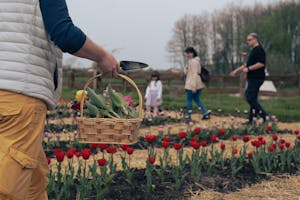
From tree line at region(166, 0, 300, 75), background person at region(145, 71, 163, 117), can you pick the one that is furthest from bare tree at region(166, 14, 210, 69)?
background person at region(145, 71, 163, 117)

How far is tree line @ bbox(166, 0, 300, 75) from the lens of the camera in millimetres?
40781

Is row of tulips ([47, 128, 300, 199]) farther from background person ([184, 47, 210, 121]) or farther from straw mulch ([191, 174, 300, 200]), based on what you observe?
background person ([184, 47, 210, 121])

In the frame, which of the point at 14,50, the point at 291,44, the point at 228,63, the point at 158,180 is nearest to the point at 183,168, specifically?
the point at 158,180

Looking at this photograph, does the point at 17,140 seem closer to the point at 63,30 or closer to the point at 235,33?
the point at 63,30

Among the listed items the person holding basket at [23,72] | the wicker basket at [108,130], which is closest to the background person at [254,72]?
the wicker basket at [108,130]

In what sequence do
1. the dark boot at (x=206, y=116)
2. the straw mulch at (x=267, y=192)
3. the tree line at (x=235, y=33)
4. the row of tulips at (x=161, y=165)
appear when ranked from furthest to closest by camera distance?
the tree line at (x=235, y=33) → the dark boot at (x=206, y=116) → the straw mulch at (x=267, y=192) → the row of tulips at (x=161, y=165)

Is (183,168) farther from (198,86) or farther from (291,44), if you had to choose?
(291,44)

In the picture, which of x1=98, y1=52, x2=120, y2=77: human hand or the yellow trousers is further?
x1=98, y1=52, x2=120, y2=77: human hand

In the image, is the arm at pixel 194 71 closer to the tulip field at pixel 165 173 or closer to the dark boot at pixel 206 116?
the dark boot at pixel 206 116

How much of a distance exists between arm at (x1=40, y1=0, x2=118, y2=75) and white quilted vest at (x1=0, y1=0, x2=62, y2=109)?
0.05 meters

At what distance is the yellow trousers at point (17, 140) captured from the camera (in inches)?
87.5

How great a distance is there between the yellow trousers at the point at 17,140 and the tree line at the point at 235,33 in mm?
36046

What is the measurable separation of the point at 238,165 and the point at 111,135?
Result: 249 centimetres

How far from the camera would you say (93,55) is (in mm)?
2471
